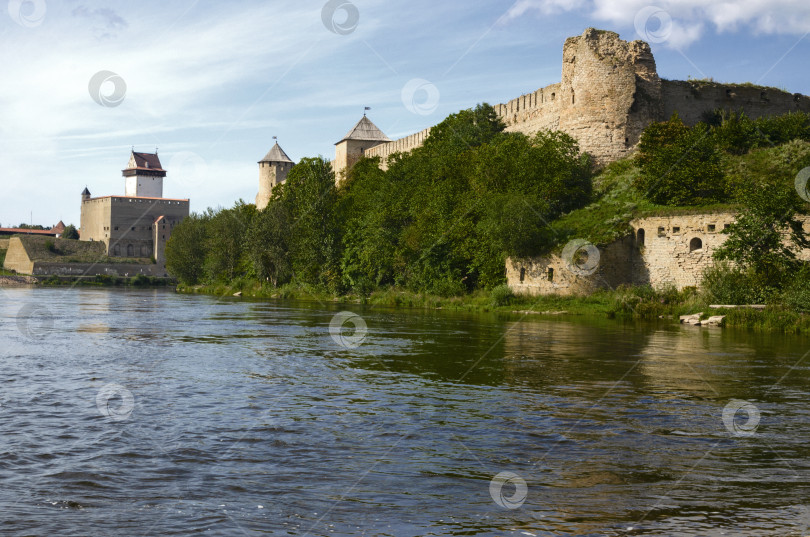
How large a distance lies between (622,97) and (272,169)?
51795mm

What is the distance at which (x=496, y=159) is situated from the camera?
3875 centimetres

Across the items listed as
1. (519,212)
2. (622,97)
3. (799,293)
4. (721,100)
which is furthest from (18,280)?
(799,293)

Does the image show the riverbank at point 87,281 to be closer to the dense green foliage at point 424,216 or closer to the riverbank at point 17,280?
the riverbank at point 17,280

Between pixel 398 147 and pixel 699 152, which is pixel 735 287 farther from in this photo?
pixel 398 147

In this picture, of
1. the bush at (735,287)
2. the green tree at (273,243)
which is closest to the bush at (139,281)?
the green tree at (273,243)

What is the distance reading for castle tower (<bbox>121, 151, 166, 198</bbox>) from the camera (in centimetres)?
12744

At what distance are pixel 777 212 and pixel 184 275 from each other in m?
56.7

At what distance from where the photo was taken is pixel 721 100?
4088 cm

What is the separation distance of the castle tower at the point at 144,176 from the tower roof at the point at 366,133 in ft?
218

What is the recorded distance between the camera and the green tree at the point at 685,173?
32.0 meters

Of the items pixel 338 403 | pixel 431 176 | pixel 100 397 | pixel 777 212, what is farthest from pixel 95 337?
Result: pixel 431 176

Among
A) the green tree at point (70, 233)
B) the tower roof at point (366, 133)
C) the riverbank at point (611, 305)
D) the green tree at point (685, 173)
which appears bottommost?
the riverbank at point (611, 305)

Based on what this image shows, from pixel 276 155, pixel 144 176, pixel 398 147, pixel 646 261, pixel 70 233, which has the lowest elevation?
pixel 646 261

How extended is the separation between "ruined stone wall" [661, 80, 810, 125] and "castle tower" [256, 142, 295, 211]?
5009 cm
